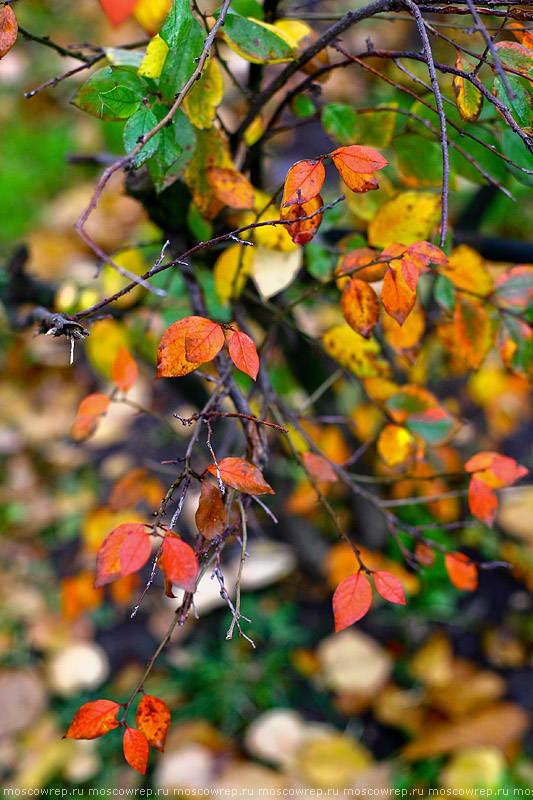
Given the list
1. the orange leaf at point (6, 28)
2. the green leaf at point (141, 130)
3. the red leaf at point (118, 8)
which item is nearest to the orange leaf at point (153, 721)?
the green leaf at point (141, 130)

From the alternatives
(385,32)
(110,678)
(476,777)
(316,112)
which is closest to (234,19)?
(316,112)

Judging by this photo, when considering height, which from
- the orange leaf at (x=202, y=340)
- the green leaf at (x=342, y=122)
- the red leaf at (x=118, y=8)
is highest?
the red leaf at (x=118, y=8)

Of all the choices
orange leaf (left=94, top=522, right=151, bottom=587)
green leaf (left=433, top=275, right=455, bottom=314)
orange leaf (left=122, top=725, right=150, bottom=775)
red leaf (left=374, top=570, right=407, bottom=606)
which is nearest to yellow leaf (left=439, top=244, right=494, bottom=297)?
green leaf (left=433, top=275, right=455, bottom=314)

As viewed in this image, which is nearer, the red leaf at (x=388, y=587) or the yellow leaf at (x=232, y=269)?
the red leaf at (x=388, y=587)

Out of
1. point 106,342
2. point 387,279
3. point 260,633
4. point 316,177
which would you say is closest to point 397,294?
point 387,279

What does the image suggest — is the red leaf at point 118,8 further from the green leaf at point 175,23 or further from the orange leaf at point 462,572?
the orange leaf at point 462,572

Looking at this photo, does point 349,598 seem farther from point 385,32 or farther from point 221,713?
point 385,32
